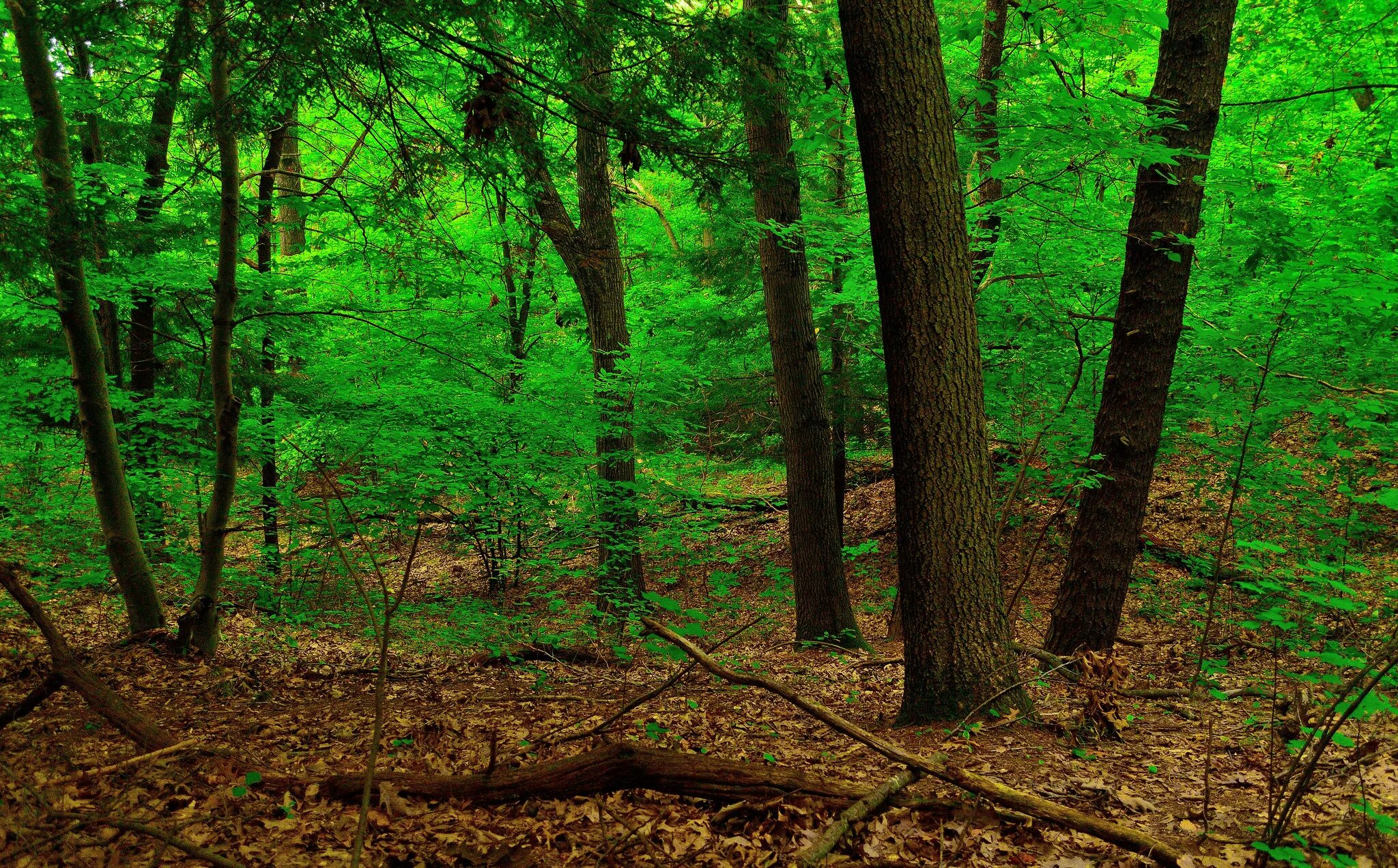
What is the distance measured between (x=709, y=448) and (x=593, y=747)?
27.6ft

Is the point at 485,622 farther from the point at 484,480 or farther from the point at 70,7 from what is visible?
the point at 70,7

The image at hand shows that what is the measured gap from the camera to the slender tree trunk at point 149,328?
7102 millimetres

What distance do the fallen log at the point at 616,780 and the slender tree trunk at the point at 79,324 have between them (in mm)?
4069

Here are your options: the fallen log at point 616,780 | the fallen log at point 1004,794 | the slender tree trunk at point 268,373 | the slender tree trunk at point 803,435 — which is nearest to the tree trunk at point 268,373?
the slender tree trunk at point 268,373

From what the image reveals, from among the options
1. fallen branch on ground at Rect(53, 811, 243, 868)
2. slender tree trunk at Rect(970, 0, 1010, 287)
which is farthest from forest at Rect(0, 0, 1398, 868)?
slender tree trunk at Rect(970, 0, 1010, 287)

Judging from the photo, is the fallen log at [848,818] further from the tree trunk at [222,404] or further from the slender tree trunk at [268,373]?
the slender tree trunk at [268,373]

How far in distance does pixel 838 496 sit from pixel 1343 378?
23.2 ft

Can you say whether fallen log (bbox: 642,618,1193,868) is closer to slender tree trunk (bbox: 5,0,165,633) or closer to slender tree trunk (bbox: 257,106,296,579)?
slender tree trunk (bbox: 5,0,165,633)

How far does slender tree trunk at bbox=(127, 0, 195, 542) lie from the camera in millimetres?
7102

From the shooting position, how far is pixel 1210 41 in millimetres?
5539

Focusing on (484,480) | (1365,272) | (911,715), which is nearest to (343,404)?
(484,480)

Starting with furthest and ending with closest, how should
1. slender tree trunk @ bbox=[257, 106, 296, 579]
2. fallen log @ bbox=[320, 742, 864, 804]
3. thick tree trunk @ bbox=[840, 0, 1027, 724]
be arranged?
1. slender tree trunk @ bbox=[257, 106, 296, 579]
2. thick tree trunk @ bbox=[840, 0, 1027, 724]
3. fallen log @ bbox=[320, 742, 864, 804]

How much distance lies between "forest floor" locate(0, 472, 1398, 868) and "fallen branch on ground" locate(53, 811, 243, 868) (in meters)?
0.08

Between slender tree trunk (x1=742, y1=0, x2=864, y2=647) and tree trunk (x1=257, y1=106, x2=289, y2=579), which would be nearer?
slender tree trunk (x1=742, y1=0, x2=864, y2=647)
